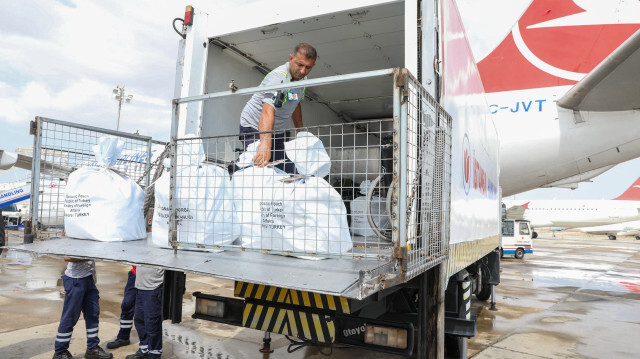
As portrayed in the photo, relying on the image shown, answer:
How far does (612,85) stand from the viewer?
7.68 m

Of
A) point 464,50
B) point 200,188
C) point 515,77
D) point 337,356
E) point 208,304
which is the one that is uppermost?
point 515,77

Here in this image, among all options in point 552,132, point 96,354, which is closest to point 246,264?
point 96,354

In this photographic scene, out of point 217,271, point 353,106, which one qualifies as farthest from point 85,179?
point 353,106

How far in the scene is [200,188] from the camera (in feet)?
8.03

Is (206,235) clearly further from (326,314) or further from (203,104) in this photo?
(203,104)

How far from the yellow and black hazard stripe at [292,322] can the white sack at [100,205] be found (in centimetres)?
109

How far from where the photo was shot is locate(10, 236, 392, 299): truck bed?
1.58 meters

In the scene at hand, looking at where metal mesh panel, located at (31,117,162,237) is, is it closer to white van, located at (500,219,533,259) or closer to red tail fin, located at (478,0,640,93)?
red tail fin, located at (478,0,640,93)

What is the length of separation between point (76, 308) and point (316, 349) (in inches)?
91.4

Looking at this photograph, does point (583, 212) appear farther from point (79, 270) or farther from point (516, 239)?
point (79, 270)

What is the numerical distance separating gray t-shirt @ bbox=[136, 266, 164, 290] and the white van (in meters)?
15.9

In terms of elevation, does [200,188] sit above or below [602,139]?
below

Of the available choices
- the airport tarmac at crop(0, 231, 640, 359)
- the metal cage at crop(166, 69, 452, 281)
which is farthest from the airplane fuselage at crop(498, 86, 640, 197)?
the metal cage at crop(166, 69, 452, 281)

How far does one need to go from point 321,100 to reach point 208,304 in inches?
145
